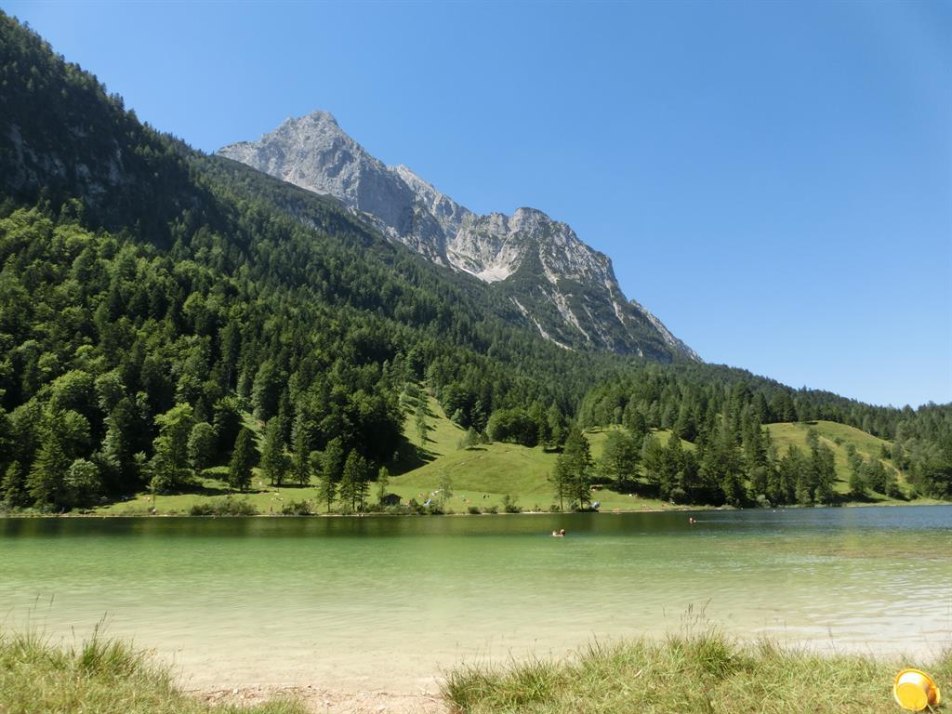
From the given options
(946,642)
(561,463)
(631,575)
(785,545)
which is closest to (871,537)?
(785,545)

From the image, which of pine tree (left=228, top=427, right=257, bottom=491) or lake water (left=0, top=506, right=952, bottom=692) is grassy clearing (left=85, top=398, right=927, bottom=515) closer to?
pine tree (left=228, top=427, right=257, bottom=491)

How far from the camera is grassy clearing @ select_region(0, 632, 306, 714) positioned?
929 centimetres

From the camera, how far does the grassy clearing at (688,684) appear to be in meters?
9.69

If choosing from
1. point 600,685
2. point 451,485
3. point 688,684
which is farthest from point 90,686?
point 451,485

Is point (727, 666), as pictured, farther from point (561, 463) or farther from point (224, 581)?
point (561, 463)

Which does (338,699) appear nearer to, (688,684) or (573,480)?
(688,684)

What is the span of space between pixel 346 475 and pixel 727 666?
11252 cm

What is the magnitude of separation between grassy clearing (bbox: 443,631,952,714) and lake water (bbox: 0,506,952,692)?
6.87 ft

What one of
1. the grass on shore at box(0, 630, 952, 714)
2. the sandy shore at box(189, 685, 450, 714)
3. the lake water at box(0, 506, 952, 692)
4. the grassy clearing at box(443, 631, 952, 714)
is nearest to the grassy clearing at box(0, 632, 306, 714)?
the grass on shore at box(0, 630, 952, 714)

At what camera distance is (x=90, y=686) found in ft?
33.4

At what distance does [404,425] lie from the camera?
185 meters

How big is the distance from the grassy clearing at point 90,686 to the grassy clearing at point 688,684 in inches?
151

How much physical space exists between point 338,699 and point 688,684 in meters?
7.53

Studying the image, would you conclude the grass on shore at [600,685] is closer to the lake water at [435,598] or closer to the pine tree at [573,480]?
the lake water at [435,598]
